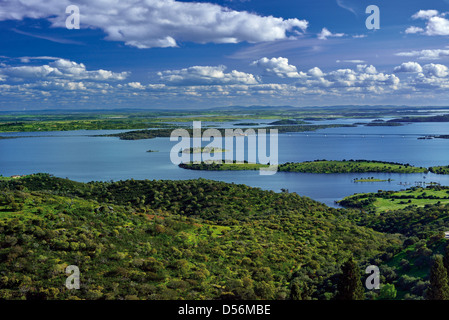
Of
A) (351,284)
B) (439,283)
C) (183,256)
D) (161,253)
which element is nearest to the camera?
(439,283)

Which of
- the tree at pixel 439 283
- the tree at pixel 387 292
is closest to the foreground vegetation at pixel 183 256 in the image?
the tree at pixel 387 292

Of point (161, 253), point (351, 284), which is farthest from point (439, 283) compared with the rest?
point (161, 253)

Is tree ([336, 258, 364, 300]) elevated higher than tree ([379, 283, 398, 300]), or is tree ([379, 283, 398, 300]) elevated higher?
tree ([336, 258, 364, 300])

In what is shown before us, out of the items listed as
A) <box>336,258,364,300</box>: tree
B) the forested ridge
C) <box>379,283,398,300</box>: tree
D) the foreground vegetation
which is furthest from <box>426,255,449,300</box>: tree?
the forested ridge

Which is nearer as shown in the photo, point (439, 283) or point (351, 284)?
point (439, 283)

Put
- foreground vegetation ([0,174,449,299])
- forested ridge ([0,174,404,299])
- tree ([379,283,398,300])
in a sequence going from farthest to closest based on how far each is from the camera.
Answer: tree ([379,283,398,300])
foreground vegetation ([0,174,449,299])
forested ridge ([0,174,404,299])

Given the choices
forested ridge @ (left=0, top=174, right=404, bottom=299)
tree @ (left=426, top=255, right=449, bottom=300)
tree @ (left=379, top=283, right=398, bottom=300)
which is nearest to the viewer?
tree @ (left=426, top=255, right=449, bottom=300)

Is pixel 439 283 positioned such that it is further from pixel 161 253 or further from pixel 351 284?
pixel 161 253

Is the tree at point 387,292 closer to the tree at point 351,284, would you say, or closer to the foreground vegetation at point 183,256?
the foreground vegetation at point 183,256

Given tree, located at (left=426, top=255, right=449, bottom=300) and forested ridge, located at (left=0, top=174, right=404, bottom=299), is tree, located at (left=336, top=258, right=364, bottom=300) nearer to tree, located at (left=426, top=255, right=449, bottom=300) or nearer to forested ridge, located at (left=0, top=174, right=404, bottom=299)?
forested ridge, located at (left=0, top=174, right=404, bottom=299)

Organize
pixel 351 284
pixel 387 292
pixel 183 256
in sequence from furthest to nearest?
pixel 183 256, pixel 387 292, pixel 351 284

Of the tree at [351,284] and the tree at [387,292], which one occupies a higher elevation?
the tree at [351,284]
